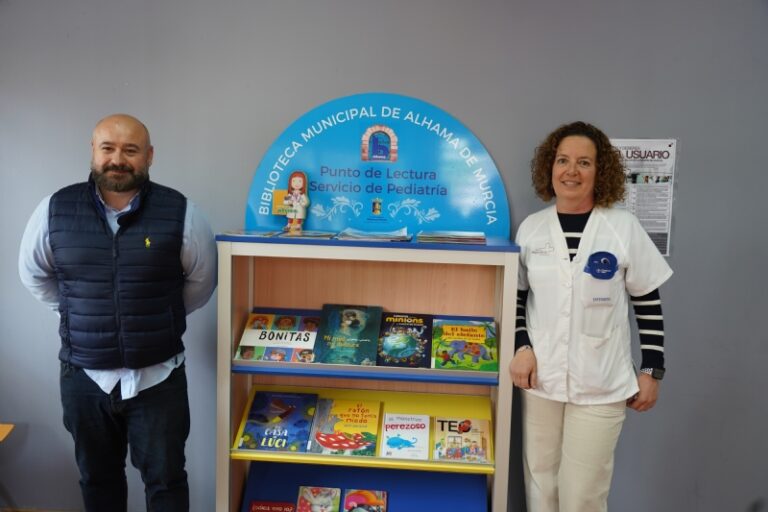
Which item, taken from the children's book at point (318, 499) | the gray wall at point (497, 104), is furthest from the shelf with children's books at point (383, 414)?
the gray wall at point (497, 104)

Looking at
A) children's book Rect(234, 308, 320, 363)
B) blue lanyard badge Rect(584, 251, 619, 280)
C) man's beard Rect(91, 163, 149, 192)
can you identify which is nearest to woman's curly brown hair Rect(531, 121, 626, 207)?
blue lanyard badge Rect(584, 251, 619, 280)

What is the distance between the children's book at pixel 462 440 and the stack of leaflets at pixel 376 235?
2.69 feet

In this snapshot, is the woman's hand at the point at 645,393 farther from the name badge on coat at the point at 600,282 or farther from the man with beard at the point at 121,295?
the man with beard at the point at 121,295

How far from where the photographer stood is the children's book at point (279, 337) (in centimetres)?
229

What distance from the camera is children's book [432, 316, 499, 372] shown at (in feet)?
7.37

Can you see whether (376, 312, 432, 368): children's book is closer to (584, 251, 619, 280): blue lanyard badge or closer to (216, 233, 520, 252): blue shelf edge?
(216, 233, 520, 252): blue shelf edge

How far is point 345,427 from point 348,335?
394 mm

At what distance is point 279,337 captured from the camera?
236cm

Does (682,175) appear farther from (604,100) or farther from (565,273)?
(565,273)

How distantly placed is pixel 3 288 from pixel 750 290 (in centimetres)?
347

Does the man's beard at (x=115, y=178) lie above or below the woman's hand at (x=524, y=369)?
above

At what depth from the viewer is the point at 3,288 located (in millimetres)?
2658

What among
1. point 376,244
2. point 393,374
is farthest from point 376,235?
point 393,374

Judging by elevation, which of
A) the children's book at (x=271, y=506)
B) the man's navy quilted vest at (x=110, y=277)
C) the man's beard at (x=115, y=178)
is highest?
the man's beard at (x=115, y=178)
